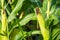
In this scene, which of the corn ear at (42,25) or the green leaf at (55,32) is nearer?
the corn ear at (42,25)

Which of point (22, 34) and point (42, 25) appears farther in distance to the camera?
point (22, 34)

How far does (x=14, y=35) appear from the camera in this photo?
0.81 m

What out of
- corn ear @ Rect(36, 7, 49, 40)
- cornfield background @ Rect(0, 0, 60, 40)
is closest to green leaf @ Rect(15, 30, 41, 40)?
cornfield background @ Rect(0, 0, 60, 40)

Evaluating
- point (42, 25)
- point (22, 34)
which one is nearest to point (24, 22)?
point (22, 34)

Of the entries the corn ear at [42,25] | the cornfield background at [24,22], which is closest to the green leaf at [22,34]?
the cornfield background at [24,22]

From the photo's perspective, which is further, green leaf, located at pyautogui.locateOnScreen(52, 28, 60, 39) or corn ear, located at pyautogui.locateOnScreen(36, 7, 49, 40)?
green leaf, located at pyautogui.locateOnScreen(52, 28, 60, 39)

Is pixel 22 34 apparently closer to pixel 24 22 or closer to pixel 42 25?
pixel 24 22

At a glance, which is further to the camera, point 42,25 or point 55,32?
point 55,32

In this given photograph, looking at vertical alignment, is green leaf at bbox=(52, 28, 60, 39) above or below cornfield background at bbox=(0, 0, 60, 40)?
below

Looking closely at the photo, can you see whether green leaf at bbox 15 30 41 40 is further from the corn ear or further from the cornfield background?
the corn ear

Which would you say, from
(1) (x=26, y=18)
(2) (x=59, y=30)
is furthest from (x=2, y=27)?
(2) (x=59, y=30)

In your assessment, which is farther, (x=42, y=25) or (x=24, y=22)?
(x=24, y=22)

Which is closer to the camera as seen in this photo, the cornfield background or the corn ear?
the corn ear

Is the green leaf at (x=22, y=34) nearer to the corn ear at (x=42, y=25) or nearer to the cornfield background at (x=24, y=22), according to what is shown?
the cornfield background at (x=24, y=22)
